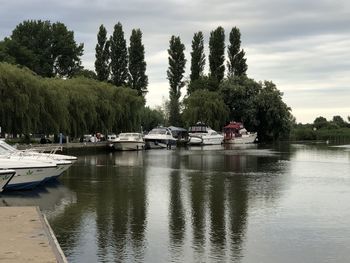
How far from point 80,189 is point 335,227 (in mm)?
10314

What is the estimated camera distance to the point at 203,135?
6819 centimetres

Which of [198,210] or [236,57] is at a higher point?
[236,57]

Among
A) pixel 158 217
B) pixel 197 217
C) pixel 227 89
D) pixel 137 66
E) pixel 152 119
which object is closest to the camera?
pixel 197 217

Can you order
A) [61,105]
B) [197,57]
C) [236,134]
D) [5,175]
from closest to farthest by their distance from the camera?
[5,175] < [61,105] < [236,134] < [197,57]

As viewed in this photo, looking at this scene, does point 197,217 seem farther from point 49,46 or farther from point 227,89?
point 49,46

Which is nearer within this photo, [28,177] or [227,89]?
[28,177]

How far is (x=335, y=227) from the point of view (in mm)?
12680

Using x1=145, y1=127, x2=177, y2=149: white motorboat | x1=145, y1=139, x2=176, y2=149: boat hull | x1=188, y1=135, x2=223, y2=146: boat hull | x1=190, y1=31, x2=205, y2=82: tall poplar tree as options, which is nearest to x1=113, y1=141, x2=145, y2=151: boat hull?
x1=145, y1=139, x2=176, y2=149: boat hull

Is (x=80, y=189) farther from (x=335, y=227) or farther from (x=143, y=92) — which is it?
(x=143, y=92)

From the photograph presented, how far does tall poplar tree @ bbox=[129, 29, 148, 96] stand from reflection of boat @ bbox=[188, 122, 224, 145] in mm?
8393

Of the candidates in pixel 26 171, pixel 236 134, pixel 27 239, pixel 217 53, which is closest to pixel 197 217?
pixel 27 239

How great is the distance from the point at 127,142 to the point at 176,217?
36.7 metres

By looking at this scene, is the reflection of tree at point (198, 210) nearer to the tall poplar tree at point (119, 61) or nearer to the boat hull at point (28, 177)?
the boat hull at point (28, 177)

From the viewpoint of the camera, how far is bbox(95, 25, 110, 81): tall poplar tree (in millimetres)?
71312
